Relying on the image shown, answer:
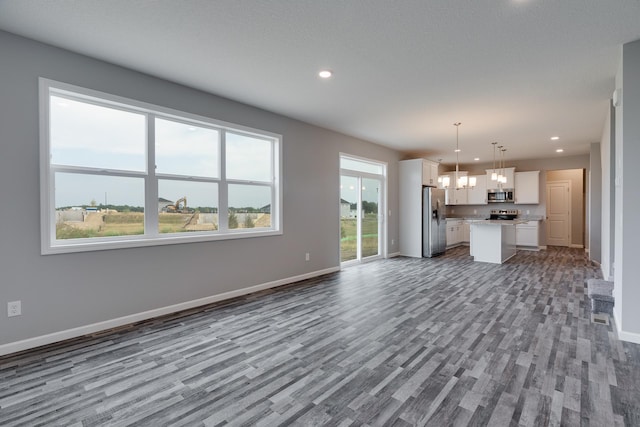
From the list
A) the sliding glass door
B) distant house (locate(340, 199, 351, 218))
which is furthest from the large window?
the sliding glass door

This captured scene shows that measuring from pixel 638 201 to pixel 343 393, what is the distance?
3156 mm

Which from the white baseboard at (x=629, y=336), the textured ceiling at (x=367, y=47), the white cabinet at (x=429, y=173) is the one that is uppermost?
the textured ceiling at (x=367, y=47)

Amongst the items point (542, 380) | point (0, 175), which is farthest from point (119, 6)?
point (542, 380)

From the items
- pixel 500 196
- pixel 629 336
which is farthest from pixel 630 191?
pixel 500 196

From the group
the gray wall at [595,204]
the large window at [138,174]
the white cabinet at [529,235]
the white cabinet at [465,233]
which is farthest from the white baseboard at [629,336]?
the white cabinet at [465,233]

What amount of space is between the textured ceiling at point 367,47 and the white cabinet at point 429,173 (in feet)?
10.0

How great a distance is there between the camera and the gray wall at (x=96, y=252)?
275 cm

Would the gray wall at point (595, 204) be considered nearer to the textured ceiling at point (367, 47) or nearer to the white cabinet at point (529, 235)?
the white cabinet at point (529, 235)

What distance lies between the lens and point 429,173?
8211 mm

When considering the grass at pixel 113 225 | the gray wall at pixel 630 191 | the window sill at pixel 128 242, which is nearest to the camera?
the gray wall at pixel 630 191

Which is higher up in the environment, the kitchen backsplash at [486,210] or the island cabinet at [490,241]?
the kitchen backsplash at [486,210]

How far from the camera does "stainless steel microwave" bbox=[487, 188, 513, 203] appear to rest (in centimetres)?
952

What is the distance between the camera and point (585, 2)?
2309mm

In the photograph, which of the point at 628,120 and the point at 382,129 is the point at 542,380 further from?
the point at 382,129
